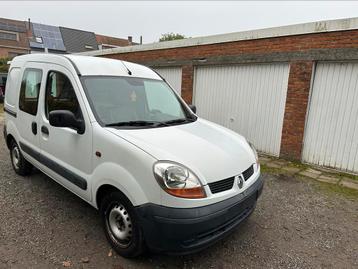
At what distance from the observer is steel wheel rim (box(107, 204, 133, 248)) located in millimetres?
2551

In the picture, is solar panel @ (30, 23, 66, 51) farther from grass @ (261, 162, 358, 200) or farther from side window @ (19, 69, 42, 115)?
grass @ (261, 162, 358, 200)

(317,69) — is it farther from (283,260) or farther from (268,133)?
(283,260)

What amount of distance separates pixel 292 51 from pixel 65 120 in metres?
5.36

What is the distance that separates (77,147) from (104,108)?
0.54 metres

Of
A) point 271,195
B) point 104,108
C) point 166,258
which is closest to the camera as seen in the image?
point 166,258

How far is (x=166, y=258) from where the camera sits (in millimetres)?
2672

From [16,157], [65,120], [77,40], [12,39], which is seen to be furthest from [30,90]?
[12,39]

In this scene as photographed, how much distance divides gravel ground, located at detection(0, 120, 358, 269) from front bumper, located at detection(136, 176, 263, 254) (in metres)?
0.48

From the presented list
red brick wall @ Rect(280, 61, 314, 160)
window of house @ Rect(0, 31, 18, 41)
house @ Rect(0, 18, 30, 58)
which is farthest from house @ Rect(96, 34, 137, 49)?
red brick wall @ Rect(280, 61, 314, 160)

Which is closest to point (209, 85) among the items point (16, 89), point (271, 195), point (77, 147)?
point (271, 195)

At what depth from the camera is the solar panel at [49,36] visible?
3409cm

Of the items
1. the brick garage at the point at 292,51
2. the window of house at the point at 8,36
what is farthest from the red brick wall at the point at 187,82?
the window of house at the point at 8,36

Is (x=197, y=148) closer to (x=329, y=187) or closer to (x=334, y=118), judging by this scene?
(x=329, y=187)

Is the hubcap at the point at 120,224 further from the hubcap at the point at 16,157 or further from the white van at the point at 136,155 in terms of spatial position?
the hubcap at the point at 16,157
